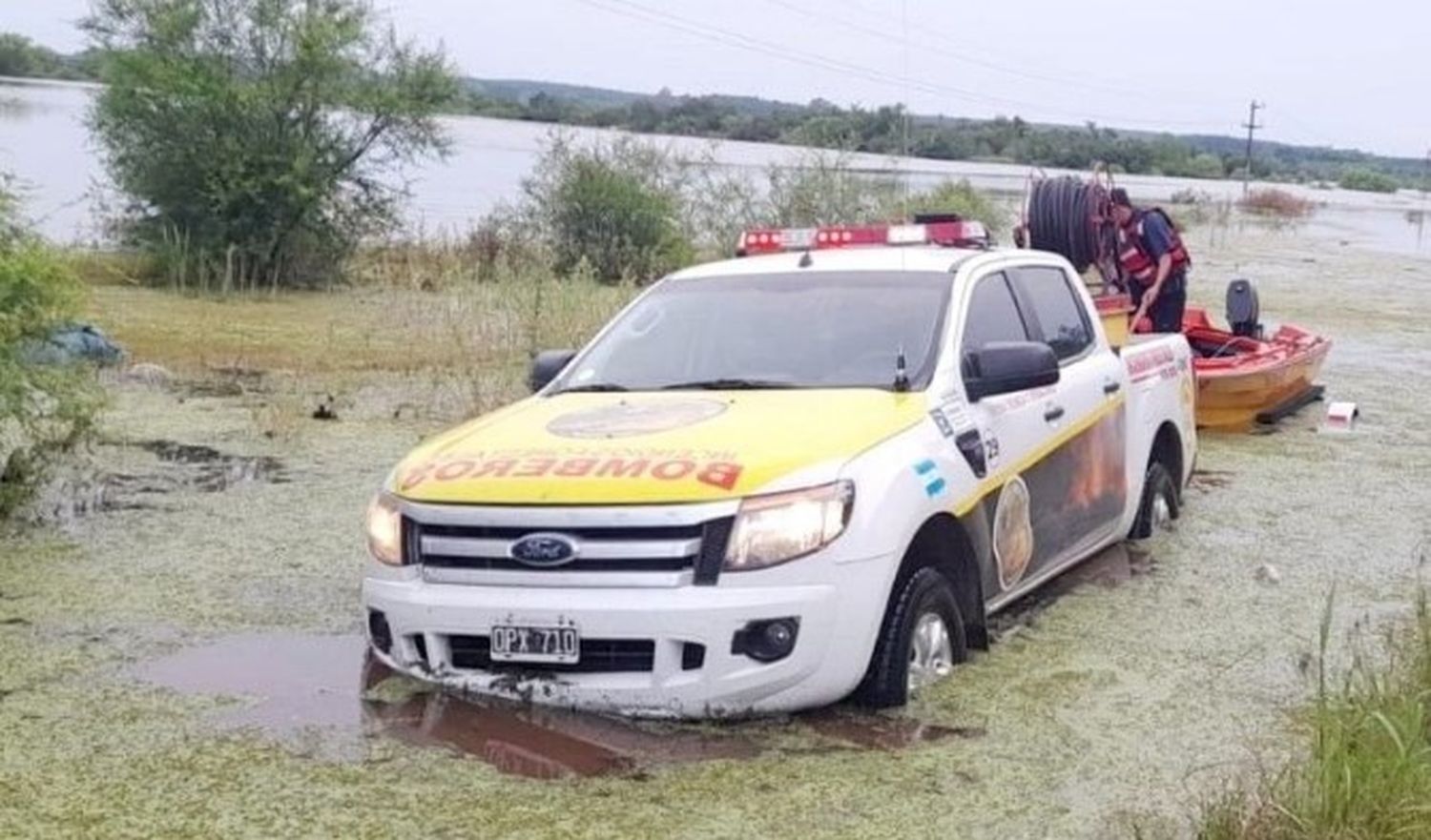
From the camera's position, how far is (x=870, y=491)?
18.2 ft

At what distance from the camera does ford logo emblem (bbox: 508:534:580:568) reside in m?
5.35

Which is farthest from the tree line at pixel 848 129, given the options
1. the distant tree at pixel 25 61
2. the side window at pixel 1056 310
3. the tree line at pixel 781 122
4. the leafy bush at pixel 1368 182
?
the leafy bush at pixel 1368 182

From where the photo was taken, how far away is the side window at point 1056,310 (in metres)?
7.71

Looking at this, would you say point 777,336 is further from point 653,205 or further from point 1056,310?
point 653,205

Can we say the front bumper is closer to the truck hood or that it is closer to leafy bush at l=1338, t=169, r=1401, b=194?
the truck hood

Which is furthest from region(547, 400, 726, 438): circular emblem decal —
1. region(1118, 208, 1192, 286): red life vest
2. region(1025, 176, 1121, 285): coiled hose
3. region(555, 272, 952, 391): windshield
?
region(1118, 208, 1192, 286): red life vest

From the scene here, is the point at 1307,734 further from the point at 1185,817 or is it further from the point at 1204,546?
the point at 1204,546

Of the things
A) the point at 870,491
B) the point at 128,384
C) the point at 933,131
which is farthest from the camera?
the point at 933,131

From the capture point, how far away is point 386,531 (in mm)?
5773

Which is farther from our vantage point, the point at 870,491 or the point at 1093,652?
the point at 1093,652

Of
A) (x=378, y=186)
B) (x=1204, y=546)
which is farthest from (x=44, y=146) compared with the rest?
(x=1204, y=546)

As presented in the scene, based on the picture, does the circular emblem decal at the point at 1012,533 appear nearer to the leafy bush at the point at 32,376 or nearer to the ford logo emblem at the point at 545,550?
the ford logo emblem at the point at 545,550

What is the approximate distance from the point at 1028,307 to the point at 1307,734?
2.45m

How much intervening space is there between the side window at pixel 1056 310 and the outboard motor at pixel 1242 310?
26.4 ft
